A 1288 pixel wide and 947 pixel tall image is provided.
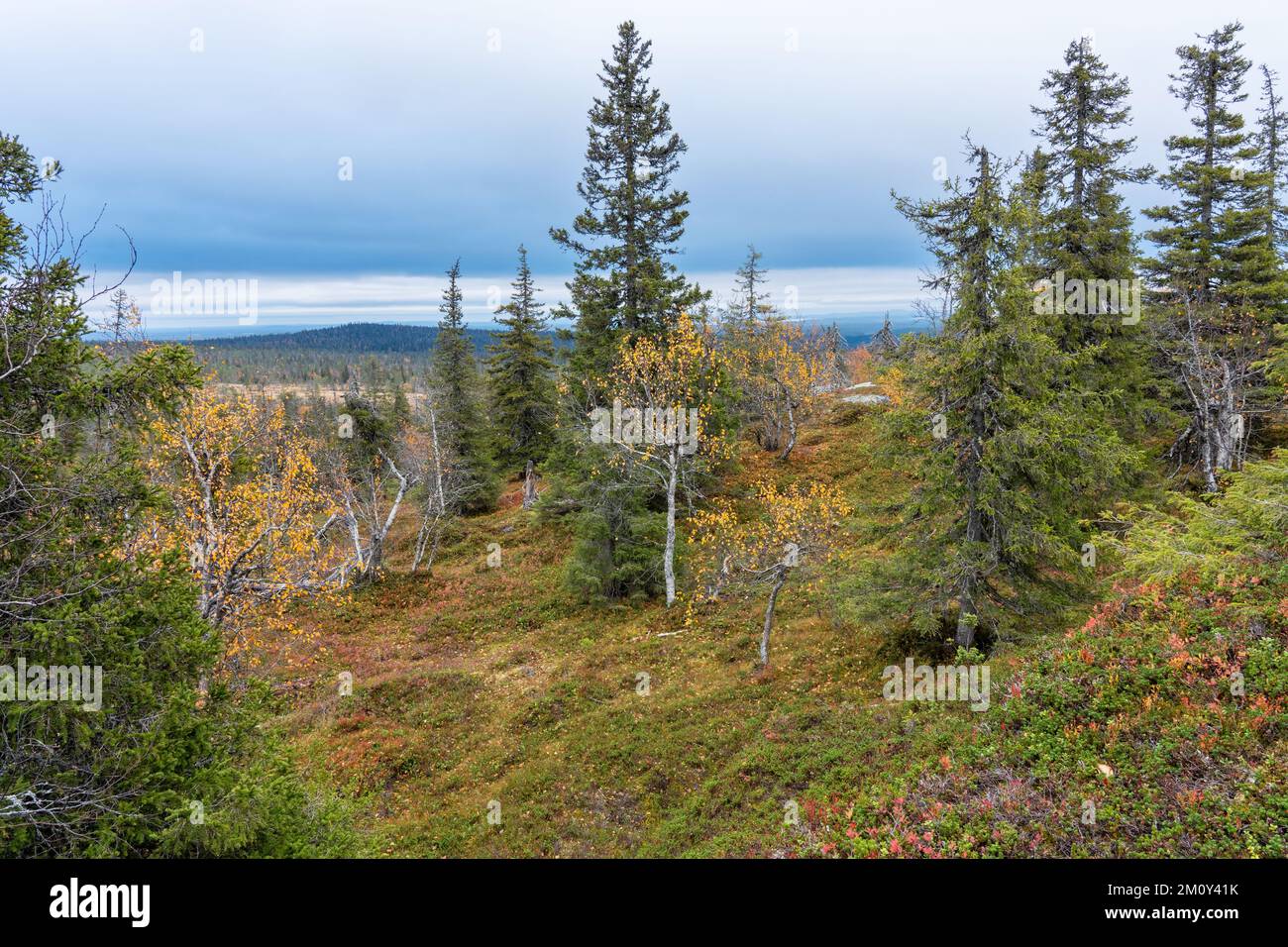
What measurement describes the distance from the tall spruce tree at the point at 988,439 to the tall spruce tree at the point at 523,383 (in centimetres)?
2381

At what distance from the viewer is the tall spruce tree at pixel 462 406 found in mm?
36656

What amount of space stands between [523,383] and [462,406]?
17.7ft

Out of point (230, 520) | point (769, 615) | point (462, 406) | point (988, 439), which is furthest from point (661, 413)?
point (462, 406)

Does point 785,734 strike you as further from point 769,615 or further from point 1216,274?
point 1216,274

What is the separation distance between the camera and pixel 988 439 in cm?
1284

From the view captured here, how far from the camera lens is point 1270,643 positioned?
7.45 meters

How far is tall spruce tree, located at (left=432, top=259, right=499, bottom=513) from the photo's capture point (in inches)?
1443

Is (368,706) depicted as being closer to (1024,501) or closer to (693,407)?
(693,407)

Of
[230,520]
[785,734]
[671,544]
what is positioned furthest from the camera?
[671,544]

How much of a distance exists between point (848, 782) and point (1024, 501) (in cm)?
732

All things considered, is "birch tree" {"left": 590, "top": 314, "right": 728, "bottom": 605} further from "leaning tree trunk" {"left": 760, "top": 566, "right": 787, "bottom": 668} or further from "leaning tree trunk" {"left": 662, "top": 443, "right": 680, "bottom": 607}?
"leaning tree trunk" {"left": 760, "top": 566, "right": 787, "bottom": 668}

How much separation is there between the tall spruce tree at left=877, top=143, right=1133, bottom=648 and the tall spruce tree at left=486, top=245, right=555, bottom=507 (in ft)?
→ 78.1

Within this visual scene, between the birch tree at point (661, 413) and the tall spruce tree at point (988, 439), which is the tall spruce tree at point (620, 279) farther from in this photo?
the tall spruce tree at point (988, 439)
